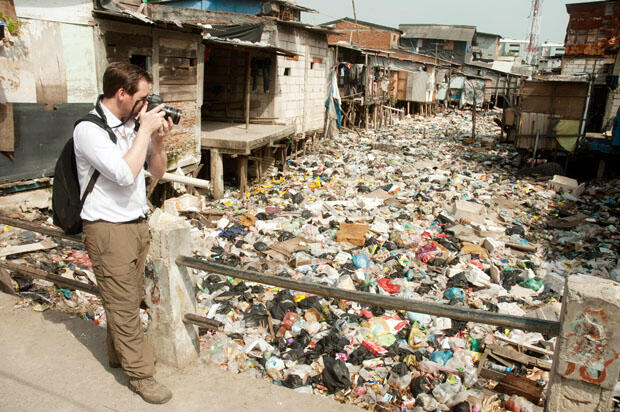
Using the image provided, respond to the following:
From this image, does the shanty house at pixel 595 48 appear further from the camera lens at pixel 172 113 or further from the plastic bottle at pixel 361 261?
the camera lens at pixel 172 113

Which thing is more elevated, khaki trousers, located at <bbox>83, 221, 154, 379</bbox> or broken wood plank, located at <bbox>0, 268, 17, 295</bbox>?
khaki trousers, located at <bbox>83, 221, 154, 379</bbox>

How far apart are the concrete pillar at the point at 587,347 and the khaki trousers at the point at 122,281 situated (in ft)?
6.90

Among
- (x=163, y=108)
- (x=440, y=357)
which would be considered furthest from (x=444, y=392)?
(x=163, y=108)

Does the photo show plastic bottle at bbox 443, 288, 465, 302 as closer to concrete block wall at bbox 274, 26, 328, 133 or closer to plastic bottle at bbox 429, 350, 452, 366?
plastic bottle at bbox 429, 350, 452, 366

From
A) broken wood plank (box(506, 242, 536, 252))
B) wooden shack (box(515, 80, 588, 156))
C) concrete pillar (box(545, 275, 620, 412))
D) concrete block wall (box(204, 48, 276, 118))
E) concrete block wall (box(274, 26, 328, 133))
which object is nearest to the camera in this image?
concrete pillar (box(545, 275, 620, 412))

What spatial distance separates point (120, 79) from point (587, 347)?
2543 millimetres

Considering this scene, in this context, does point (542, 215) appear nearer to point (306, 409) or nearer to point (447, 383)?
point (447, 383)

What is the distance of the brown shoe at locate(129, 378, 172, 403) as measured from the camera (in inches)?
95.7

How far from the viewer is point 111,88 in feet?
7.59

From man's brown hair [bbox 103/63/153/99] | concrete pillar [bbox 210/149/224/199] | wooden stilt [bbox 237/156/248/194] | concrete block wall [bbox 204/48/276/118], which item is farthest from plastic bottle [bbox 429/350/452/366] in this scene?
concrete block wall [bbox 204/48/276/118]

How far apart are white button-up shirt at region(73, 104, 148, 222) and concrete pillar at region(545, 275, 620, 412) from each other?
211 centimetres

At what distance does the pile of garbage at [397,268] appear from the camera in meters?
4.04

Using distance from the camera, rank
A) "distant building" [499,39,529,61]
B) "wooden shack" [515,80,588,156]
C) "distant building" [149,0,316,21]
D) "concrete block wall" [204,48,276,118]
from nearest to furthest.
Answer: "wooden shack" [515,80,588,156] < "concrete block wall" [204,48,276,118] < "distant building" [149,0,316,21] < "distant building" [499,39,529,61]

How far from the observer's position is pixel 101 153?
2121mm
